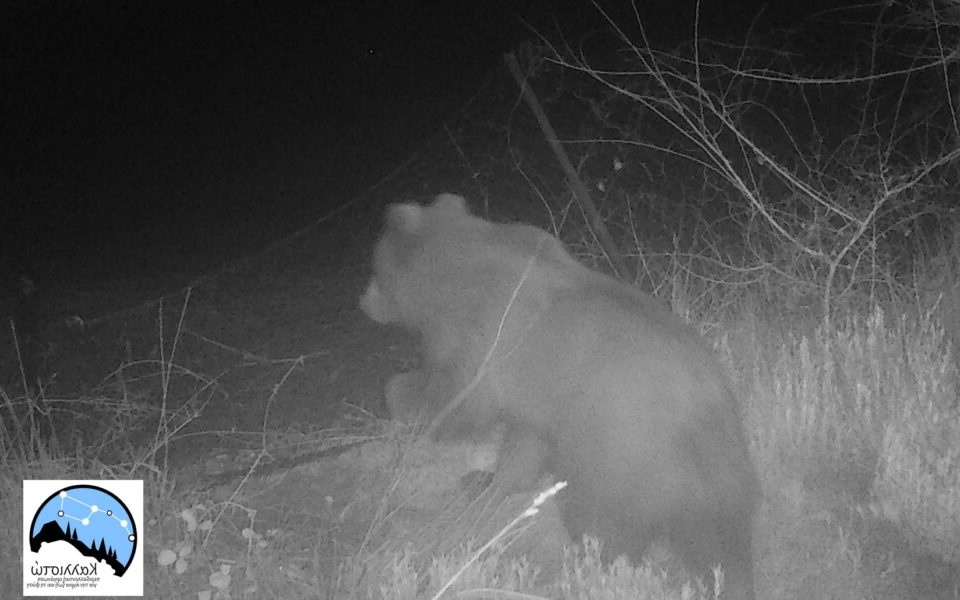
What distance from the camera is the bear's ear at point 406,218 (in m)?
3.86

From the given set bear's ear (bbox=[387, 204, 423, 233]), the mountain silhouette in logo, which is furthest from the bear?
the mountain silhouette in logo

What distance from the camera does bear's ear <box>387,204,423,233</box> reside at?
12.6 ft

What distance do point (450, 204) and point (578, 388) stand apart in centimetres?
126

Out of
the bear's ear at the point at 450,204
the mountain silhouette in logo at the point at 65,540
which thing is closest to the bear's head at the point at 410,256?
the bear's ear at the point at 450,204

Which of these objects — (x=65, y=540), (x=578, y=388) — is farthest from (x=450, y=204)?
(x=65, y=540)

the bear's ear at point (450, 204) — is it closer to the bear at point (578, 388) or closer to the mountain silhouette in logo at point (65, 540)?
the bear at point (578, 388)

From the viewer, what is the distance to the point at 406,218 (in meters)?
3.87

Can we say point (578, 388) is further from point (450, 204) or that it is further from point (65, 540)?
point (65, 540)

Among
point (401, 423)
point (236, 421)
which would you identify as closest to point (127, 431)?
point (236, 421)

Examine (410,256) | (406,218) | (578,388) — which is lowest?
(578,388)

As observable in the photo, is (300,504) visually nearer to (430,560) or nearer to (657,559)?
(430,560)

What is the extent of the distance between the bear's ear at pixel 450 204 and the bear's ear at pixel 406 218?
0.26 feet

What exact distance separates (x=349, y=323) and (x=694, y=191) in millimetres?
1992

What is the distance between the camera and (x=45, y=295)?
450cm
